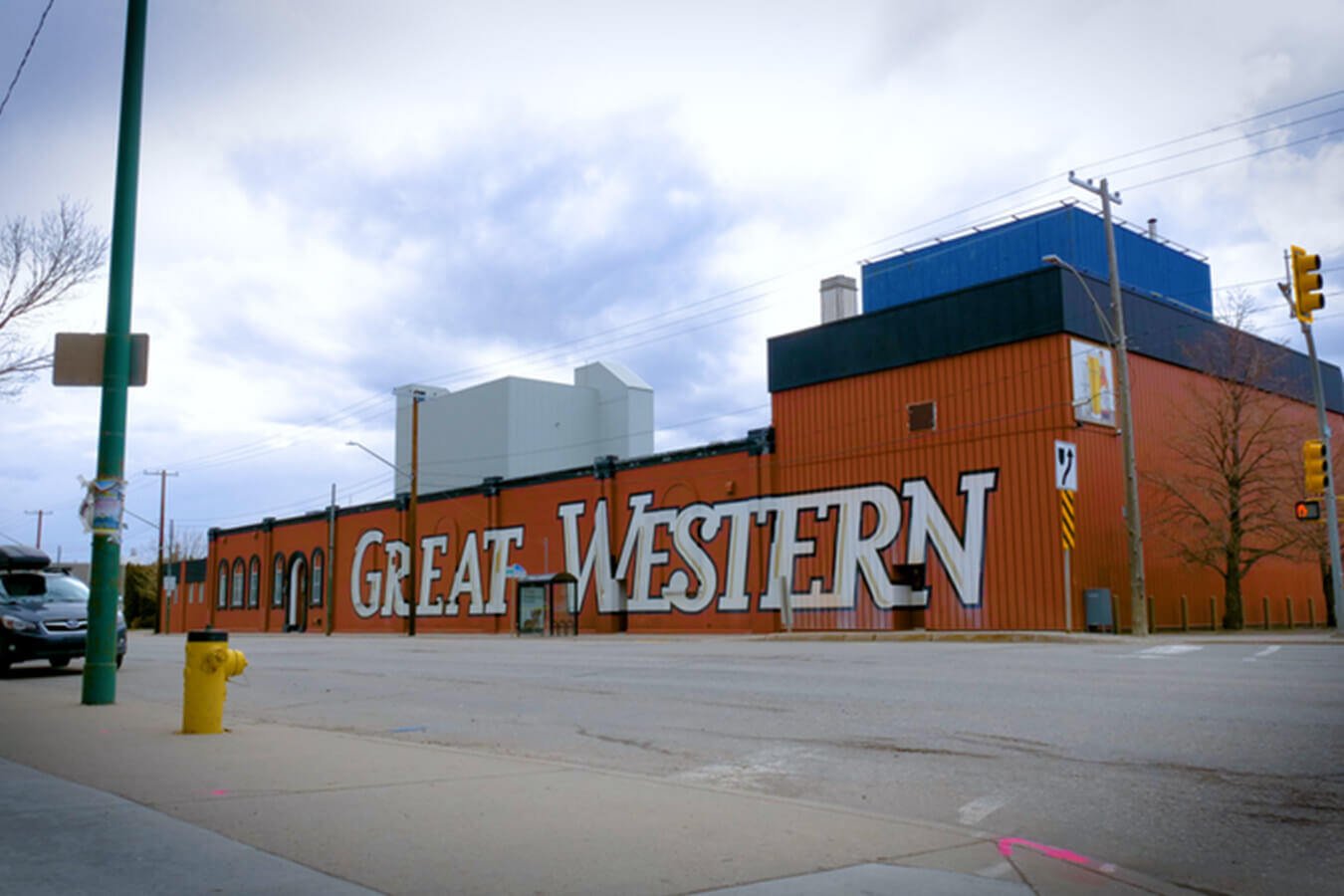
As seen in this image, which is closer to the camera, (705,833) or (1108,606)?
(705,833)

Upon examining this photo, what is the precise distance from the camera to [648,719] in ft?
38.2

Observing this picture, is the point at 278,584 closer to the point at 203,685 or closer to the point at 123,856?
the point at 203,685

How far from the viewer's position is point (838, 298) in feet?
133

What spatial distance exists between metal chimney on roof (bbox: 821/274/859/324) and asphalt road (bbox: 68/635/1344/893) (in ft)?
74.6

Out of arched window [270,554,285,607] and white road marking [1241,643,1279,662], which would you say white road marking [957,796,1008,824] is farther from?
arched window [270,554,285,607]

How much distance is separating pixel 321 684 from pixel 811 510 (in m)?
21.9

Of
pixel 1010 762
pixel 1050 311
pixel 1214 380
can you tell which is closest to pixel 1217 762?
pixel 1010 762

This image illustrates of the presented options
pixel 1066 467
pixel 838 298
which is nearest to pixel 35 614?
pixel 1066 467

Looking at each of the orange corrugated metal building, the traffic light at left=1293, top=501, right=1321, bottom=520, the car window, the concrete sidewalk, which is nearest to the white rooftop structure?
the orange corrugated metal building

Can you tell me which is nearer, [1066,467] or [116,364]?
[116,364]

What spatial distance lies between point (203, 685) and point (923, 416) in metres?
26.8

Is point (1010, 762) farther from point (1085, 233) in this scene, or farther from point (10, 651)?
point (1085, 233)

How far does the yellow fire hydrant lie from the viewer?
31.9 feet

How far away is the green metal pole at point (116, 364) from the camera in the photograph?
11844 mm
